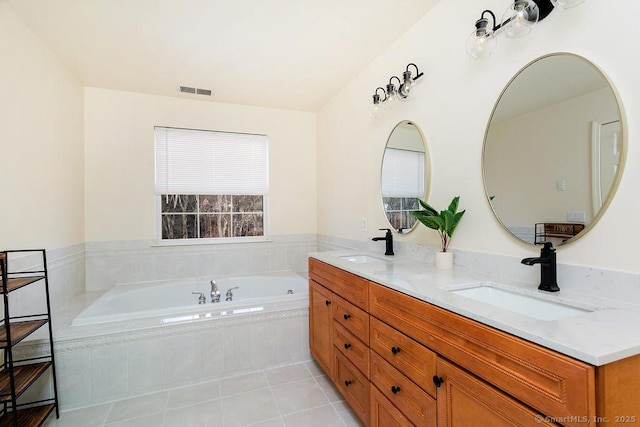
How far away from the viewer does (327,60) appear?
254 cm

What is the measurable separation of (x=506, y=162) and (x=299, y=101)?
8.14 feet

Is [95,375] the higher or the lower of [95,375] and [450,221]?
the lower

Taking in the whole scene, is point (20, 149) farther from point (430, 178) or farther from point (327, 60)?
point (430, 178)

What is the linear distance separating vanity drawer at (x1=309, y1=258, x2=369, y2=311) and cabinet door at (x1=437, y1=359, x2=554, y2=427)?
596mm

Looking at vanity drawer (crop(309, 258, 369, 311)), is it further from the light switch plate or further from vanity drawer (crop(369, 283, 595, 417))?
the light switch plate

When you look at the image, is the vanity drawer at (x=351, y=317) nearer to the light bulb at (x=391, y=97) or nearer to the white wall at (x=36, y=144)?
the light bulb at (x=391, y=97)

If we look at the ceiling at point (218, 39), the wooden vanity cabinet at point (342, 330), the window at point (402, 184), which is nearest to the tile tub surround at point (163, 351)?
the wooden vanity cabinet at point (342, 330)

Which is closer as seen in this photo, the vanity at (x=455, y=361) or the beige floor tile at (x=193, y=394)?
the vanity at (x=455, y=361)

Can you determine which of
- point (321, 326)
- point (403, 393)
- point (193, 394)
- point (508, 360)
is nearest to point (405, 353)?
point (403, 393)

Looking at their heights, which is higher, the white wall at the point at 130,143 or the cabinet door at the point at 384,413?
the white wall at the point at 130,143

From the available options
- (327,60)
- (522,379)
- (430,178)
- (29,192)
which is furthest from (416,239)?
(29,192)

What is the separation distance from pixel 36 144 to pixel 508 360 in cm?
301

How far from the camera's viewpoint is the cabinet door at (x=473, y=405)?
848 mm

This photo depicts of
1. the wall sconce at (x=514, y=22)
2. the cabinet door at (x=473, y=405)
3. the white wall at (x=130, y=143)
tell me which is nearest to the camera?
the cabinet door at (x=473, y=405)
